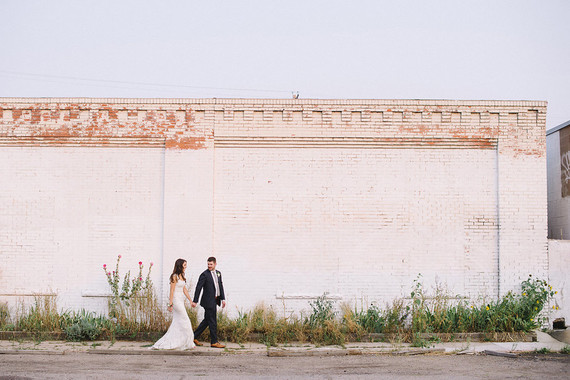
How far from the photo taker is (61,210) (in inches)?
495

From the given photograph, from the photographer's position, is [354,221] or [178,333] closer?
[178,333]

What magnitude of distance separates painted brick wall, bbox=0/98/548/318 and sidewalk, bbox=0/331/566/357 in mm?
1551

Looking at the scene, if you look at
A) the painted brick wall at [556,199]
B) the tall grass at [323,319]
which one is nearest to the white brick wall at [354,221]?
the tall grass at [323,319]

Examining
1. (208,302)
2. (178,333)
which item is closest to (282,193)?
(208,302)

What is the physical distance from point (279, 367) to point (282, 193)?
4382 mm

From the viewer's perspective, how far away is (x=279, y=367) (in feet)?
30.1

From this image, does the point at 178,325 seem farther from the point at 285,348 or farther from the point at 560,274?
the point at 560,274

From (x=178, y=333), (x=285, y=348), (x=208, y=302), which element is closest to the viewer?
(x=178, y=333)

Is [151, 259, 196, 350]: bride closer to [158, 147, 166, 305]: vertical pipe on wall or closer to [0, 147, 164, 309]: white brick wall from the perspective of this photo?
[158, 147, 166, 305]: vertical pipe on wall

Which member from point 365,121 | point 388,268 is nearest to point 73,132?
point 365,121

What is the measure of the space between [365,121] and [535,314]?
5.46m

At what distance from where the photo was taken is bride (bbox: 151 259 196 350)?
34.2 ft

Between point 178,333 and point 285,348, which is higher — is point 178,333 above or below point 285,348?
above

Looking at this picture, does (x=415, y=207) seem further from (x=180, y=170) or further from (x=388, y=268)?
(x=180, y=170)
